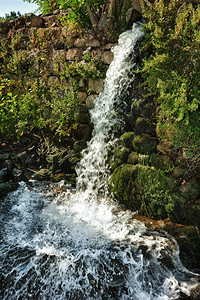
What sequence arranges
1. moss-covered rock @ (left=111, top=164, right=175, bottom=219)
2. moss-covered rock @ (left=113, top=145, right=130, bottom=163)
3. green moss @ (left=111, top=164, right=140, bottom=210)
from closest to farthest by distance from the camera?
1. moss-covered rock @ (left=111, top=164, right=175, bottom=219)
2. green moss @ (left=111, top=164, right=140, bottom=210)
3. moss-covered rock @ (left=113, top=145, right=130, bottom=163)

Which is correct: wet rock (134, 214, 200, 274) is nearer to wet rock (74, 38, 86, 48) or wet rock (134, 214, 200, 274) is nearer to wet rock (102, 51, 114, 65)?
wet rock (102, 51, 114, 65)

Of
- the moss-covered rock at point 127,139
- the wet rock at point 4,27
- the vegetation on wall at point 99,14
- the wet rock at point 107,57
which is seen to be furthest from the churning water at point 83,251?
the wet rock at point 4,27

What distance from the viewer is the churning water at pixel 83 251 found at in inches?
94.3

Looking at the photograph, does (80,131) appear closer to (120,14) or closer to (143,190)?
(143,190)

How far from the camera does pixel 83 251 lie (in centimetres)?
300

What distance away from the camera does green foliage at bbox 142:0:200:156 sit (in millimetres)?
3104

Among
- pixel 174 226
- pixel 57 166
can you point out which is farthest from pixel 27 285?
pixel 57 166

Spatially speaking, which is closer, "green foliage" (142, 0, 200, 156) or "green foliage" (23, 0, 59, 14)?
"green foliage" (142, 0, 200, 156)

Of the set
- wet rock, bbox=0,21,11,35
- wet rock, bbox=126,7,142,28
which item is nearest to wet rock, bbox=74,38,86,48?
wet rock, bbox=126,7,142,28

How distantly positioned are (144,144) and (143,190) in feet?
3.58

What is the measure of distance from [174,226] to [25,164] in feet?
16.3

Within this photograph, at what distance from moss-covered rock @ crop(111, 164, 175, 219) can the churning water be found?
0.30 metres

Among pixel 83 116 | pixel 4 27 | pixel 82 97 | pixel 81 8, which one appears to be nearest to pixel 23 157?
pixel 83 116

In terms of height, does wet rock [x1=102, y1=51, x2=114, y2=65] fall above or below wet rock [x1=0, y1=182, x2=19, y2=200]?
above
